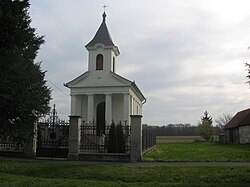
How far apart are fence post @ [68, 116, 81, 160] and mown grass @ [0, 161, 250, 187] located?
3101 millimetres

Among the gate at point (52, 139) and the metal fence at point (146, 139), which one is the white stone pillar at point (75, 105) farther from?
the gate at point (52, 139)

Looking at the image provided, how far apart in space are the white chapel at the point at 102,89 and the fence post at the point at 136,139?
48.9 ft

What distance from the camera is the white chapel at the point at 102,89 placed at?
31891 millimetres

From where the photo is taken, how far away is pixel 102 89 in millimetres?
32312

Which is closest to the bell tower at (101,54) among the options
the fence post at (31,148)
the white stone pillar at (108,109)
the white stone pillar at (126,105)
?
the white stone pillar at (108,109)

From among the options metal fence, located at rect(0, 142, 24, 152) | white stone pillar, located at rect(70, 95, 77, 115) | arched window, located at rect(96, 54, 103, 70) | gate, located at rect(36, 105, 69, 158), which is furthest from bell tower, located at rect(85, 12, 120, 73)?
metal fence, located at rect(0, 142, 24, 152)

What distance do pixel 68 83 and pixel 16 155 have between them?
653 inches

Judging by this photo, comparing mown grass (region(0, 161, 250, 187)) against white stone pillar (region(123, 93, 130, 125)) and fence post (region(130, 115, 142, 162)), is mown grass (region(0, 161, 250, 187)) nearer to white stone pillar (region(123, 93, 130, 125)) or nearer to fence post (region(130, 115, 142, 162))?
fence post (region(130, 115, 142, 162))

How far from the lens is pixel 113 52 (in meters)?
34.6

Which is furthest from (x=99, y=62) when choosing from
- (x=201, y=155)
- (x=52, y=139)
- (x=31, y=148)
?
(x=31, y=148)

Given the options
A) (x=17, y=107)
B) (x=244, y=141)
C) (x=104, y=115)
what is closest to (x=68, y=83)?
(x=104, y=115)

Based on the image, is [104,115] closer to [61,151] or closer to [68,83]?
[68,83]

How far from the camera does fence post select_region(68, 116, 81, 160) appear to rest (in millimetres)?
16047

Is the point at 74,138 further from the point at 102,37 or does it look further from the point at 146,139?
the point at 102,37
